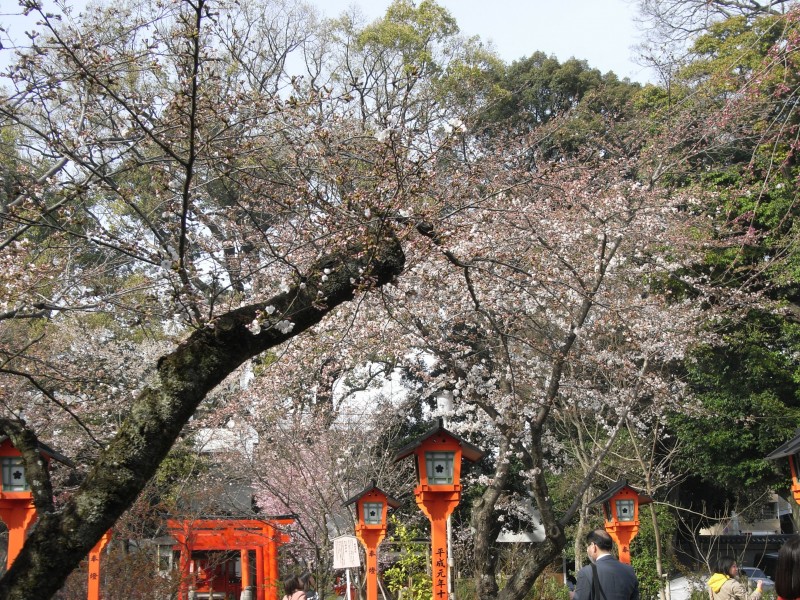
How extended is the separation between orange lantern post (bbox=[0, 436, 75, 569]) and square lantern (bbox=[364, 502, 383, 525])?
3.48 m

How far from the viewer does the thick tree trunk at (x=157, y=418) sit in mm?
3615

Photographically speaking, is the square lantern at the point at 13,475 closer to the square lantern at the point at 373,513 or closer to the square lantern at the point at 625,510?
the square lantern at the point at 373,513

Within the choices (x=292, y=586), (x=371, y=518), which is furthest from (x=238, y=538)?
(x=292, y=586)

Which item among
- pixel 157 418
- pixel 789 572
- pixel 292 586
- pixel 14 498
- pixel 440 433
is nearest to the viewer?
pixel 789 572

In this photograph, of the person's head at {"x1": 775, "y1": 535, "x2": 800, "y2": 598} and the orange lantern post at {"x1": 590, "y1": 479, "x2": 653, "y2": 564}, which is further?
the orange lantern post at {"x1": 590, "y1": 479, "x2": 653, "y2": 564}

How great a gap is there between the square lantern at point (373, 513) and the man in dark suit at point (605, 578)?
490cm

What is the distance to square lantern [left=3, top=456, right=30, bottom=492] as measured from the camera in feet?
25.0

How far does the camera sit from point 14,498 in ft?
25.1

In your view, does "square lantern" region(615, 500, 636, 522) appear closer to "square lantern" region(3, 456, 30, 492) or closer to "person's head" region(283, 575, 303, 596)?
"person's head" region(283, 575, 303, 596)

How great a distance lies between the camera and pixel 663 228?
36.8 feet

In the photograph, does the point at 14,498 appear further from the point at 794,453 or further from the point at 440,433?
the point at 794,453

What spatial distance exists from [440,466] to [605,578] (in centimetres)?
294

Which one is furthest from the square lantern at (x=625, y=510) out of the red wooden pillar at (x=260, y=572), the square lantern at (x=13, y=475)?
the red wooden pillar at (x=260, y=572)

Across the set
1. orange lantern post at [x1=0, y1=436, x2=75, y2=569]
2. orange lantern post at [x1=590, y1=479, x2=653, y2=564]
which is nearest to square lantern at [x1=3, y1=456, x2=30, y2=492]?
orange lantern post at [x1=0, y1=436, x2=75, y2=569]
